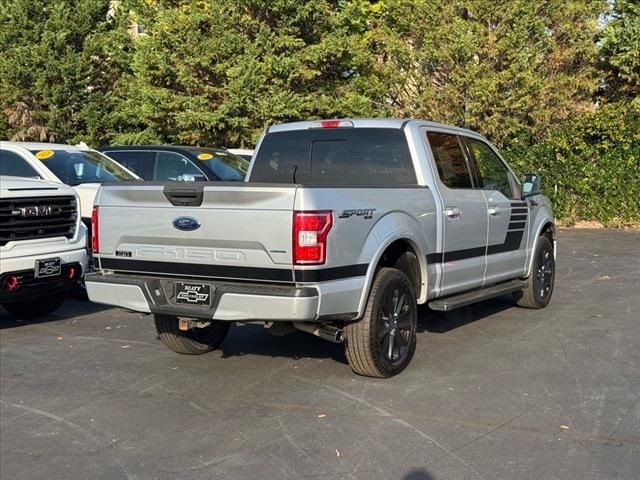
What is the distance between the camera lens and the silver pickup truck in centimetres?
495

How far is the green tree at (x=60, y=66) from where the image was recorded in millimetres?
22812

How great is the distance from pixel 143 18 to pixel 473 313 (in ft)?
48.7

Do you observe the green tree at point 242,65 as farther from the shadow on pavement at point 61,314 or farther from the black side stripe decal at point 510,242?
the black side stripe decal at point 510,242

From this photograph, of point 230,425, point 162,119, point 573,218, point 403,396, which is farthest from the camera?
point 162,119

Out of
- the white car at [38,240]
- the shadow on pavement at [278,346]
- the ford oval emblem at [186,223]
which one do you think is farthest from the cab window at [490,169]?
the white car at [38,240]

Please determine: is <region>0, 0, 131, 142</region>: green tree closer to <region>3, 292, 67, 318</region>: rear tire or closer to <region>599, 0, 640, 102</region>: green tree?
<region>599, 0, 640, 102</region>: green tree

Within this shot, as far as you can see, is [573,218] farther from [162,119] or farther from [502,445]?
[502,445]

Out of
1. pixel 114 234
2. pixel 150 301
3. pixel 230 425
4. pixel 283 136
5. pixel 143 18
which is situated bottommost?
pixel 230 425

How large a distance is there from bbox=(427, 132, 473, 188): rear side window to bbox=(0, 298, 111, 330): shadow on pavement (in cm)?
455

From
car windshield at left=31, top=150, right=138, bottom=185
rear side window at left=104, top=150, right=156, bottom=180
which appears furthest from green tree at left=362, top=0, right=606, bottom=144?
car windshield at left=31, top=150, right=138, bottom=185

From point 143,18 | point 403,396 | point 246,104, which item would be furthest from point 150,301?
point 143,18

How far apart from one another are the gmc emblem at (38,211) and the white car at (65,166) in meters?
1.50

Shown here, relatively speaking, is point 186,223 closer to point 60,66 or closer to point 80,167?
point 80,167

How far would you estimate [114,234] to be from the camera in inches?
223
